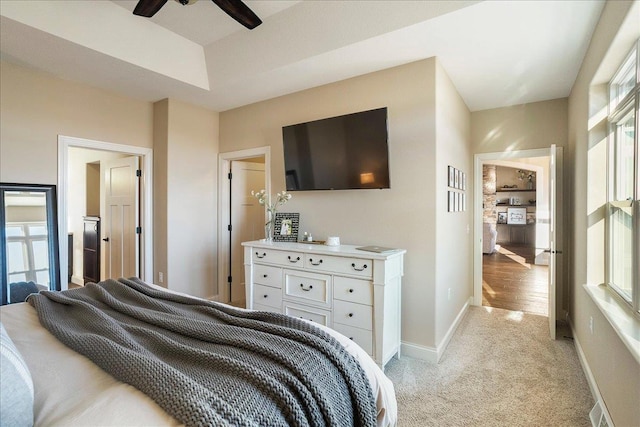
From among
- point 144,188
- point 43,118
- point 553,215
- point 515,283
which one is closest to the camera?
point 43,118

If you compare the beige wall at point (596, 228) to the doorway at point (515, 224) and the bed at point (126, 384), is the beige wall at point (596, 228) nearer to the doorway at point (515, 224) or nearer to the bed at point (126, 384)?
the bed at point (126, 384)

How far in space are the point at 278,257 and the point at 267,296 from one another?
42cm

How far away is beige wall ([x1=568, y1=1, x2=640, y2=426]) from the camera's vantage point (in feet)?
5.40

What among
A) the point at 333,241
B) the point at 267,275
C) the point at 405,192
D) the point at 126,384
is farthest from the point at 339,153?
the point at 126,384

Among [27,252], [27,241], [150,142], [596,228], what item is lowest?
[27,252]

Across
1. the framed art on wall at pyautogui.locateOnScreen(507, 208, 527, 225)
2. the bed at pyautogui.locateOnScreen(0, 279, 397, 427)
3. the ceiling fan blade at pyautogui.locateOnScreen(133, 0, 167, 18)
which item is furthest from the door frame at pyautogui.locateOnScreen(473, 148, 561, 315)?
the framed art on wall at pyautogui.locateOnScreen(507, 208, 527, 225)

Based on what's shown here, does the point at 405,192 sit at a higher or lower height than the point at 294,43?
lower

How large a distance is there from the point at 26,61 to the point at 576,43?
4736mm

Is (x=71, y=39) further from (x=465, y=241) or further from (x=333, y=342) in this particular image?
(x=465, y=241)

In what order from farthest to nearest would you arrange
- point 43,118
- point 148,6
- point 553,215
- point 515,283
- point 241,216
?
point 515,283 → point 241,216 → point 553,215 → point 43,118 → point 148,6

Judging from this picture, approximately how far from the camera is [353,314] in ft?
8.50

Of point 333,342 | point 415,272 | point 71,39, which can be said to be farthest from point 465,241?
point 71,39

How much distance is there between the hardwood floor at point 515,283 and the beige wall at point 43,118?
17.5 ft

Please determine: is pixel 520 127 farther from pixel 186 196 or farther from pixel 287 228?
pixel 186 196
